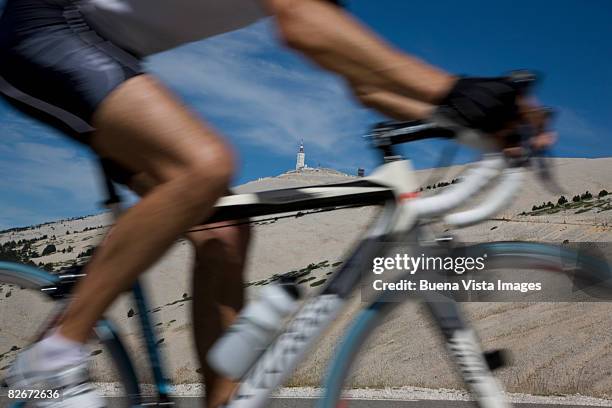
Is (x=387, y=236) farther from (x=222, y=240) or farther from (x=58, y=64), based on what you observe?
(x=58, y=64)

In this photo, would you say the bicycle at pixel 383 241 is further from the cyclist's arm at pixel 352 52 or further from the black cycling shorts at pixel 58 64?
the black cycling shorts at pixel 58 64

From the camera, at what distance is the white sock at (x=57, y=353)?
→ 180 centimetres

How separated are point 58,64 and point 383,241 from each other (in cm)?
101

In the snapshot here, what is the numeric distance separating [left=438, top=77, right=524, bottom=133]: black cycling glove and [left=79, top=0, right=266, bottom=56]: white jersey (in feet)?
2.00

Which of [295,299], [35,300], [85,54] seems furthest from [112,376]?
[85,54]

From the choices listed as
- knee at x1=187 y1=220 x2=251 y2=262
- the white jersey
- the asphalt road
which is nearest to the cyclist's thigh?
the white jersey

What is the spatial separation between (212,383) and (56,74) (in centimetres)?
100

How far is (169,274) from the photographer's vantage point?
42.8 m

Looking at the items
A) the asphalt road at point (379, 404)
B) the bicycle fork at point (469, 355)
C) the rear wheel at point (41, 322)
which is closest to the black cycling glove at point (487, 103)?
the bicycle fork at point (469, 355)

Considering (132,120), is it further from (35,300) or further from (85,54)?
(35,300)

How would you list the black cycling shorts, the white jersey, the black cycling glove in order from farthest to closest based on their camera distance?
the white jersey < the black cycling shorts < the black cycling glove

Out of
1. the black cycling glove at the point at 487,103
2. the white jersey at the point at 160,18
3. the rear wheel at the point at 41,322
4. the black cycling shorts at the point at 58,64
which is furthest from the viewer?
the rear wheel at the point at 41,322

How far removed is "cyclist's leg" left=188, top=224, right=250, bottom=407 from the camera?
2.19 meters

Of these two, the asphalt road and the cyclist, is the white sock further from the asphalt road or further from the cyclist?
the asphalt road
